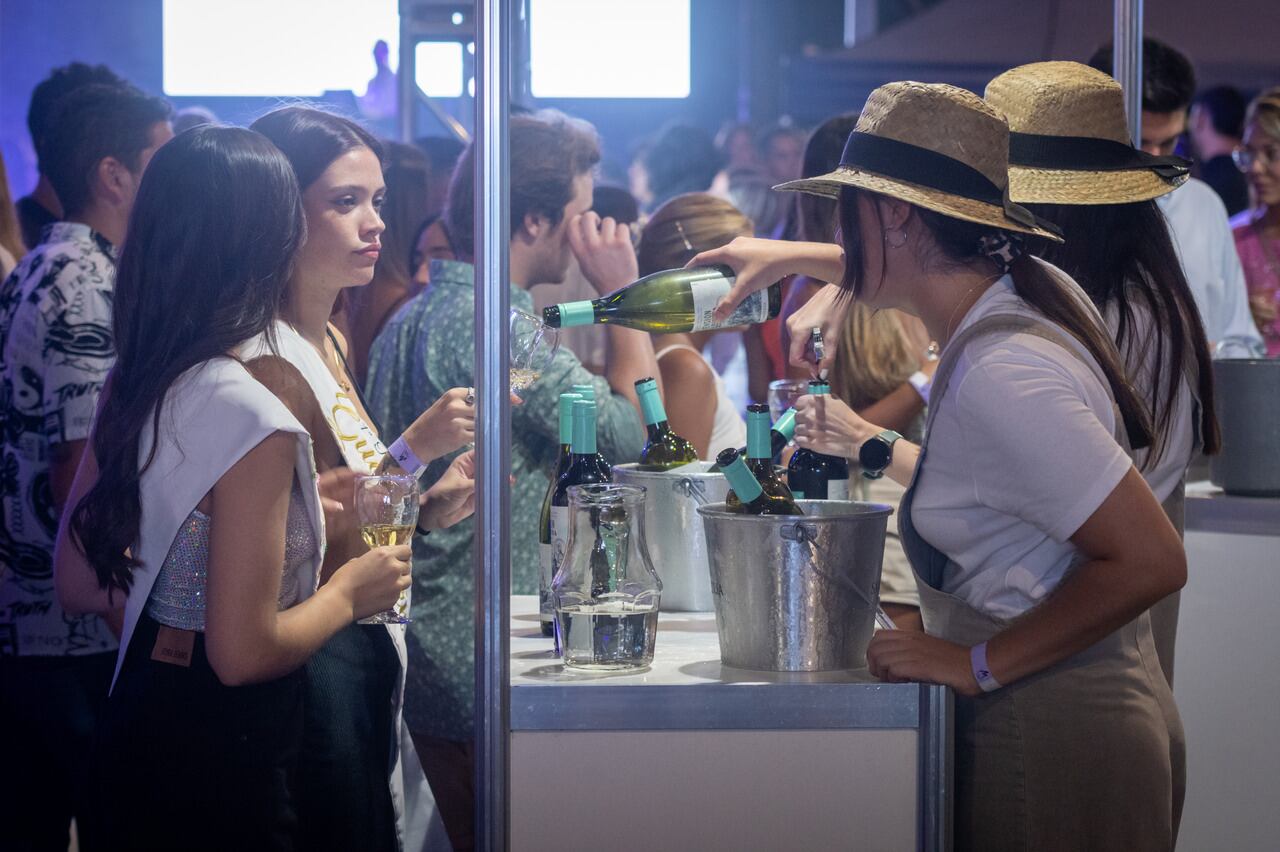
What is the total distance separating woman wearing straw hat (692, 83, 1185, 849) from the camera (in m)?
1.10

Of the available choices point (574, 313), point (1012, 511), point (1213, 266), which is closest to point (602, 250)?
point (574, 313)

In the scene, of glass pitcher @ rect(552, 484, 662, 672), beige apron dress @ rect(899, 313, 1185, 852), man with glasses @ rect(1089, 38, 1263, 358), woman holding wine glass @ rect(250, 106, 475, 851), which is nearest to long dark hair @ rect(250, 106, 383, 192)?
woman holding wine glass @ rect(250, 106, 475, 851)

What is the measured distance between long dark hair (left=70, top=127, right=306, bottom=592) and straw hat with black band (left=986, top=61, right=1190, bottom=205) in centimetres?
87

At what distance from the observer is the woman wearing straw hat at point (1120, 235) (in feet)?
5.02

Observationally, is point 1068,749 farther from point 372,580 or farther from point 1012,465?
point 372,580

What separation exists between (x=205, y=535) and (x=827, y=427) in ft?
2.54

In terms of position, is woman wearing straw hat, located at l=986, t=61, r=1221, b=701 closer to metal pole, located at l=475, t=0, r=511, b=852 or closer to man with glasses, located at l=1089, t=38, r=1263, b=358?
metal pole, located at l=475, t=0, r=511, b=852

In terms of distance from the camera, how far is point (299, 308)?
153cm

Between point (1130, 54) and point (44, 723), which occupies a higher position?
point (1130, 54)

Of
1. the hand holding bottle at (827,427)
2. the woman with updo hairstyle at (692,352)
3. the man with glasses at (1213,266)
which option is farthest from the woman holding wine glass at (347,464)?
the man with glasses at (1213,266)

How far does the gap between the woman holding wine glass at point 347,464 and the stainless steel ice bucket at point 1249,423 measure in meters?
1.30

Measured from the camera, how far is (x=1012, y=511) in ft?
3.75

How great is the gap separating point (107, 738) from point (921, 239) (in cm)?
96

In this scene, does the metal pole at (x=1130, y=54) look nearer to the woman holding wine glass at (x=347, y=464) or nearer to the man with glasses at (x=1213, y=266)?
the woman holding wine glass at (x=347, y=464)
